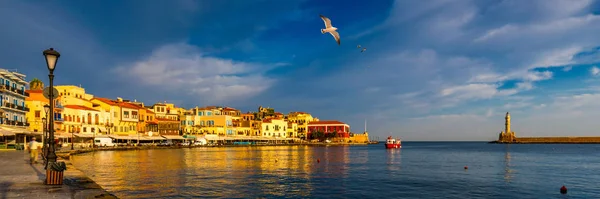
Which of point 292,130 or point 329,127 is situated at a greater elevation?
point 329,127

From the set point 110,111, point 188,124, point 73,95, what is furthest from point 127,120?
point 188,124

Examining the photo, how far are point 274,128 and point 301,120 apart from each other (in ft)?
81.1

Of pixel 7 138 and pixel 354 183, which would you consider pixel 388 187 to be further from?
pixel 7 138

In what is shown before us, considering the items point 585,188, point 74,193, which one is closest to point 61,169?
point 74,193

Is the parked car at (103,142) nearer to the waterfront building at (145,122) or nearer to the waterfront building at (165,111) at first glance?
the waterfront building at (145,122)

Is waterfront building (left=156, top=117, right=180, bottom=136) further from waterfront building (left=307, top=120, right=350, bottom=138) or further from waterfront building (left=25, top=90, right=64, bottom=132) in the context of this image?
waterfront building (left=307, top=120, right=350, bottom=138)

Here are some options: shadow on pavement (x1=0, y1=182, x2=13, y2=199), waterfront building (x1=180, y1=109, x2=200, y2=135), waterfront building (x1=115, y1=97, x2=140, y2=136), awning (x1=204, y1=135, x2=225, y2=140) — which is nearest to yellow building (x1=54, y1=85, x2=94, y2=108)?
waterfront building (x1=115, y1=97, x2=140, y2=136)

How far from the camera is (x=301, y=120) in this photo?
173625 mm

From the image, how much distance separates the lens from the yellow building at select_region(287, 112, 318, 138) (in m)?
171

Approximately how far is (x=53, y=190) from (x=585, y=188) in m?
32.3

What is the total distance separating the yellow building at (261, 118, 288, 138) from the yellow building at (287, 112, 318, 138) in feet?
47.3

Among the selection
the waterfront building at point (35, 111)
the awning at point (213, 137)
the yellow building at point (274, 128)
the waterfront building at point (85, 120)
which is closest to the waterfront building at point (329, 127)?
the yellow building at point (274, 128)

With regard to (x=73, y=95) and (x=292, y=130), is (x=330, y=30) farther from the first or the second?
(x=292, y=130)

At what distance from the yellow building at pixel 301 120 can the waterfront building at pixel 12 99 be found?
11326 centimetres
